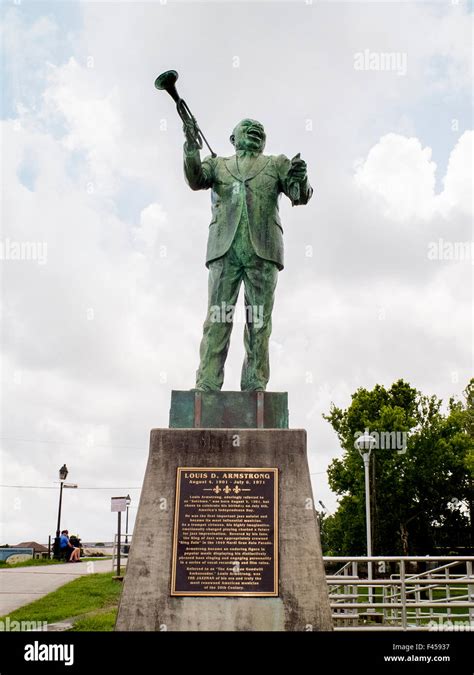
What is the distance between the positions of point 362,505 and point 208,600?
25043 millimetres

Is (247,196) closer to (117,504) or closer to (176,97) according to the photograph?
Result: (176,97)

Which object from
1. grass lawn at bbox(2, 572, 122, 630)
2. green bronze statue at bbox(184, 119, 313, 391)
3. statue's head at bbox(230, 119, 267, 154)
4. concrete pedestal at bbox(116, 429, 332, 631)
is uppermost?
statue's head at bbox(230, 119, 267, 154)

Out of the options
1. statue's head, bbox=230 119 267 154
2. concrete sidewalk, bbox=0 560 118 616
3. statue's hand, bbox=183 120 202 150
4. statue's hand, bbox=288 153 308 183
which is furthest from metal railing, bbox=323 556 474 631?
concrete sidewalk, bbox=0 560 118 616

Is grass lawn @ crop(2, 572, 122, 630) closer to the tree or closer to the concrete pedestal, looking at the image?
the concrete pedestal

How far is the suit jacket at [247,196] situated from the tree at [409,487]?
2324 cm

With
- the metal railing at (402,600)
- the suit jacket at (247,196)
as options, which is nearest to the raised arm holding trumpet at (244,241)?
the suit jacket at (247,196)

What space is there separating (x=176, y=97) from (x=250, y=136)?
1137 millimetres

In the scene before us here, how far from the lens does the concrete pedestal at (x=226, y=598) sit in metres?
5.62

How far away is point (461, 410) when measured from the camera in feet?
106

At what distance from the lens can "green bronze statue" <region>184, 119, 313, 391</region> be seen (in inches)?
283

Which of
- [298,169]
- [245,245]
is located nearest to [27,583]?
[245,245]

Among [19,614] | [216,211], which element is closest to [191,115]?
[216,211]

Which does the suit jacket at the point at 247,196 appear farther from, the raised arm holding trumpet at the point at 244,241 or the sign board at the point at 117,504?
the sign board at the point at 117,504
